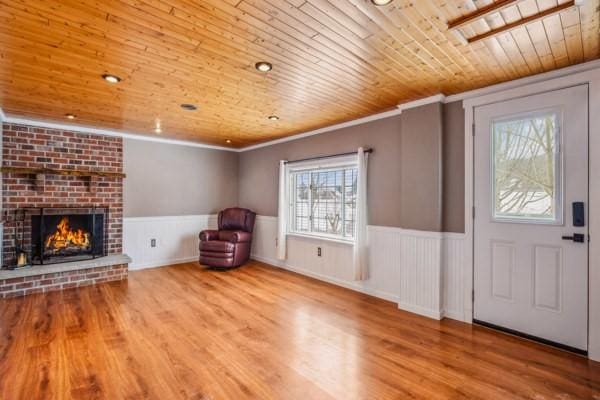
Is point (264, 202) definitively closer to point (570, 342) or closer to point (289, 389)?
point (289, 389)

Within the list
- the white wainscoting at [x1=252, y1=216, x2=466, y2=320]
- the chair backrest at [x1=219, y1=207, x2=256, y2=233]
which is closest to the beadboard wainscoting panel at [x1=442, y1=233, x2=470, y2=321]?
the white wainscoting at [x1=252, y1=216, x2=466, y2=320]

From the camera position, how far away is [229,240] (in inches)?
205

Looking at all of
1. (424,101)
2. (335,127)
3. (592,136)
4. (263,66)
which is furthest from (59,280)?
(592,136)

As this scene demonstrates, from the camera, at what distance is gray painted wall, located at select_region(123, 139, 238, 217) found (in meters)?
5.21

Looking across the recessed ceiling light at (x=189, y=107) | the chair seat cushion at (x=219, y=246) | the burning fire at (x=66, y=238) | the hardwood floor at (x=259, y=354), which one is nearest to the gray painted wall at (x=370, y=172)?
the burning fire at (x=66, y=238)

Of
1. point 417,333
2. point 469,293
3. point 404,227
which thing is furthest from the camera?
point 404,227

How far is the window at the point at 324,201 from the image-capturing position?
4.39 metres

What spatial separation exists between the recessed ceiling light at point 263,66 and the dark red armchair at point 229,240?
3314mm

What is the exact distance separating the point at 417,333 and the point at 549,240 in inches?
56.8

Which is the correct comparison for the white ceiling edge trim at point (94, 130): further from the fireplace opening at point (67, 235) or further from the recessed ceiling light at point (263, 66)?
the recessed ceiling light at point (263, 66)

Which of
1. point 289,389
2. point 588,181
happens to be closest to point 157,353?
point 289,389

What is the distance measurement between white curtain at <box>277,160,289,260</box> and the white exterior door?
3044 mm

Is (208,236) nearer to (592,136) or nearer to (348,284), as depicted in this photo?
(348,284)

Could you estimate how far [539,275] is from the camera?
2662 mm
